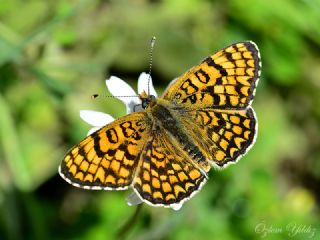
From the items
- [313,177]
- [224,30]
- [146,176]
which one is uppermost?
[146,176]

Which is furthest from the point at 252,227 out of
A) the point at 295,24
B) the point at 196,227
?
the point at 295,24

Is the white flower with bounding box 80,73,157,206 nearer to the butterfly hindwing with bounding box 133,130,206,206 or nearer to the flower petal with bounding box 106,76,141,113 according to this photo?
the flower petal with bounding box 106,76,141,113

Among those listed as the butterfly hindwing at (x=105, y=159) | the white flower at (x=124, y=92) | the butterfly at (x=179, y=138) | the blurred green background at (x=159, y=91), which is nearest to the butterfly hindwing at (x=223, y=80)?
the butterfly at (x=179, y=138)

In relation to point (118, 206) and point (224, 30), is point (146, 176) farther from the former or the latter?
point (224, 30)

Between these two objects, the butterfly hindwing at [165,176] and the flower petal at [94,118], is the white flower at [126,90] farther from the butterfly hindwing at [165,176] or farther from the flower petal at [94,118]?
the butterfly hindwing at [165,176]

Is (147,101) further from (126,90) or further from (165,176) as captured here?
(165,176)

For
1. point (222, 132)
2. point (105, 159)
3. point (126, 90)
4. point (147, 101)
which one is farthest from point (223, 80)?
point (105, 159)
